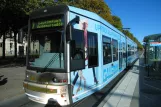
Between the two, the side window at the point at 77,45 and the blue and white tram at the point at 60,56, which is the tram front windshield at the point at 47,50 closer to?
the blue and white tram at the point at 60,56

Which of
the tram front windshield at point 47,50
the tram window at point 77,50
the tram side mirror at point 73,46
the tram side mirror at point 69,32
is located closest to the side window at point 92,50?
the tram window at point 77,50

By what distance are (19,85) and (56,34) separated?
553 cm

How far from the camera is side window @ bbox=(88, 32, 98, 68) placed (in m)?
6.84

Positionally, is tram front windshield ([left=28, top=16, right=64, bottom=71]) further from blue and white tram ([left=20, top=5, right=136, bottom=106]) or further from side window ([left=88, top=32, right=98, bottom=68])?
side window ([left=88, top=32, right=98, bottom=68])

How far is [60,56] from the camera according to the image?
5.75 m

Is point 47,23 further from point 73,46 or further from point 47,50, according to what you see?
point 73,46

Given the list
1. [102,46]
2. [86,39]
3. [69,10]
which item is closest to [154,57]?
[102,46]

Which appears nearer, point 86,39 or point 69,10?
point 69,10

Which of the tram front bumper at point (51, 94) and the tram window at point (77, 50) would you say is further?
the tram window at point (77, 50)

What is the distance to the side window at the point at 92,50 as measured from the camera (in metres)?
6.84

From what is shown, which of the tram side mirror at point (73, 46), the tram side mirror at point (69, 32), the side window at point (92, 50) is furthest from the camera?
the side window at point (92, 50)

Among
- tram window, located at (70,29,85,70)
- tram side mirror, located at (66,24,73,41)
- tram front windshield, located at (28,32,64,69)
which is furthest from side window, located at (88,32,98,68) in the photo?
tram side mirror, located at (66,24,73,41)

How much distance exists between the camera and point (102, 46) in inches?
310

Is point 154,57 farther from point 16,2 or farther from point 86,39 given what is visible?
point 16,2
